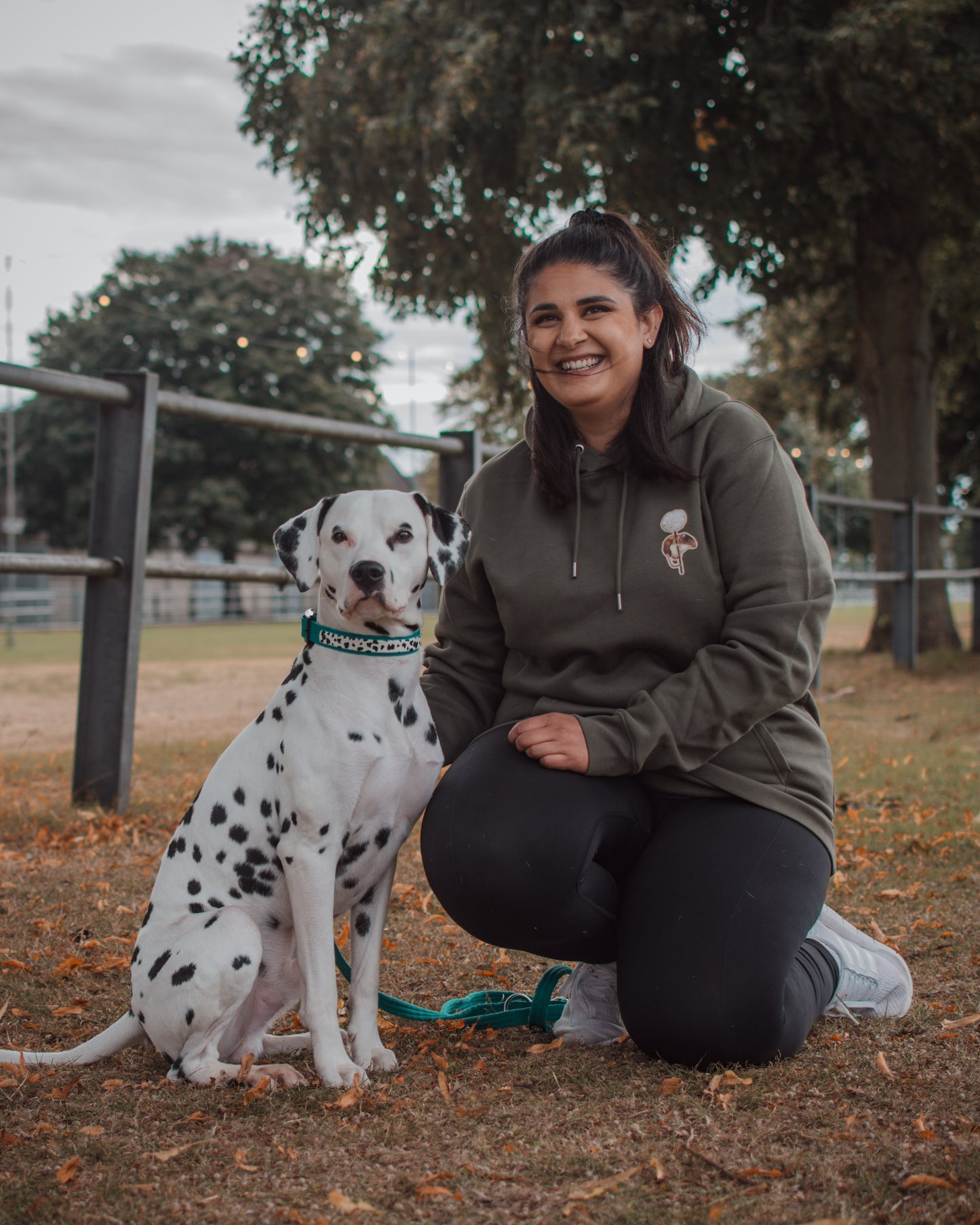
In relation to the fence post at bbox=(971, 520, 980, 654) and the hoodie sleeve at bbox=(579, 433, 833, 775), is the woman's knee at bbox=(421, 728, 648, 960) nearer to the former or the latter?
the hoodie sleeve at bbox=(579, 433, 833, 775)

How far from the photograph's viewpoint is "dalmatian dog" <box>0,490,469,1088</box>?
2215 millimetres

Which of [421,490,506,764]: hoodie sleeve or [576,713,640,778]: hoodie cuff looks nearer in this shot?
[576,713,640,778]: hoodie cuff

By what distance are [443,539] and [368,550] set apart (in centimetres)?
26

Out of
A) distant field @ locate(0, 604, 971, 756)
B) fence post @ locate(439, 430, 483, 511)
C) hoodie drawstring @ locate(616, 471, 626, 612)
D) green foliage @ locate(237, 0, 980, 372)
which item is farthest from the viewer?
green foliage @ locate(237, 0, 980, 372)

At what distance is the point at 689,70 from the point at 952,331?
566 centimetres

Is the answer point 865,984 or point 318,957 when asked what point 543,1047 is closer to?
point 318,957

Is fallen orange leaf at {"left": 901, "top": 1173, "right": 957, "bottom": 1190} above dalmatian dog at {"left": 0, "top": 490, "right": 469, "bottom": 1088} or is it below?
below

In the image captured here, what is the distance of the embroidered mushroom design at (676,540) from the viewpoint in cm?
261

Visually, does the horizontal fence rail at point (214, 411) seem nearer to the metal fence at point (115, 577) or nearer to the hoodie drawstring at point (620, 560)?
the metal fence at point (115, 577)

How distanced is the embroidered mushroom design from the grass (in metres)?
1.11

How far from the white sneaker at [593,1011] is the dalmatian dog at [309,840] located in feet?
1.47

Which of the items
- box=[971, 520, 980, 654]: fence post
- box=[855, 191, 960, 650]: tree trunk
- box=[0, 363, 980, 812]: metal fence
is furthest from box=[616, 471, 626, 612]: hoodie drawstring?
box=[971, 520, 980, 654]: fence post

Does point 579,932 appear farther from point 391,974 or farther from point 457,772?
point 391,974

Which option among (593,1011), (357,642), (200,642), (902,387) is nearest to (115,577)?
(357,642)
